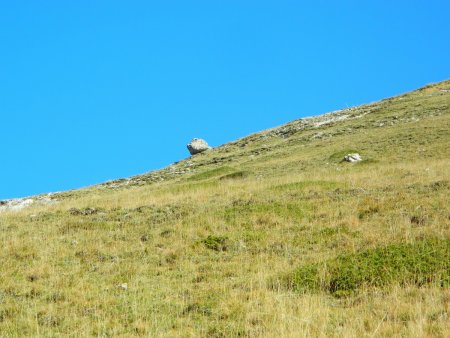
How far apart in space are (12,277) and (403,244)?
871 centimetres

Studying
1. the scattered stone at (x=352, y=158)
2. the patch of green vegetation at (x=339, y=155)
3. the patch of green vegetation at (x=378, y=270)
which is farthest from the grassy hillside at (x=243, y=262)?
the patch of green vegetation at (x=339, y=155)

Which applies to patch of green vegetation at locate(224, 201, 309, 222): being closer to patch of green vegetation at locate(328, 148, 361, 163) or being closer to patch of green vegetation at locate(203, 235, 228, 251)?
patch of green vegetation at locate(203, 235, 228, 251)

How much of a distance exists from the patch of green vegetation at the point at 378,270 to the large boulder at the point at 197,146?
55734mm

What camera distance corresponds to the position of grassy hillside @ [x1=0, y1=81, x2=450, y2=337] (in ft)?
26.9

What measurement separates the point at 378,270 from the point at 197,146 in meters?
57.1

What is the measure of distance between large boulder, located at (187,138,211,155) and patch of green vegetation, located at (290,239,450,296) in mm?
55734

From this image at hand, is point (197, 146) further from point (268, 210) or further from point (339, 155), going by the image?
point (268, 210)

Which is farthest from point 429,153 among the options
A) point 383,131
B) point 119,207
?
point 119,207

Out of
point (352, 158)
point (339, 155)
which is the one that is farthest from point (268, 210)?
point (339, 155)

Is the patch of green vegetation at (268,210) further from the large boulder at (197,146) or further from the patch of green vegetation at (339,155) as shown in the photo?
the large boulder at (197,146)

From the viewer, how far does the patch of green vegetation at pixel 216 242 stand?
44.3 feet

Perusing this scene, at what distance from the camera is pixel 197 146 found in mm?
66688

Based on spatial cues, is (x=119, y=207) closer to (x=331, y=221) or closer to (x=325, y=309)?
(x=331, y=221)

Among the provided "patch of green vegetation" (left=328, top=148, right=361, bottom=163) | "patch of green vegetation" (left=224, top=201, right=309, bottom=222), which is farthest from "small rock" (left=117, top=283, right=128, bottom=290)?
"patch of green vegetation" (left=328, top=148, right=361, bottom=163)
